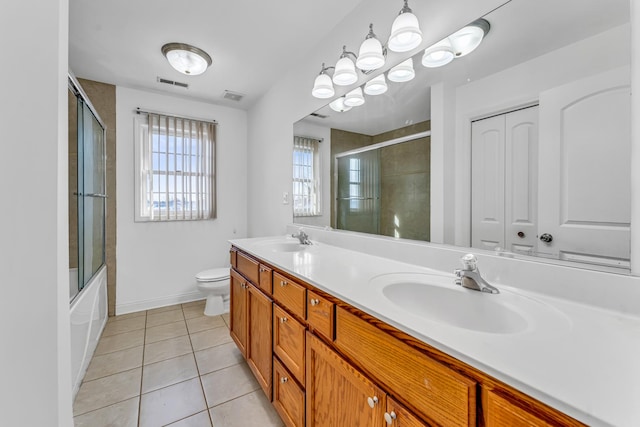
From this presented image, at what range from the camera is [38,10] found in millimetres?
601

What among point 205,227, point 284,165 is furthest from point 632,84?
point 205,227

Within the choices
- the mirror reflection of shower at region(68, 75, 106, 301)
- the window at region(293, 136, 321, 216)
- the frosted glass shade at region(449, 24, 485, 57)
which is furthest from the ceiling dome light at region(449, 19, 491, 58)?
the mirror reflection of shower at region(68, 75, 106, 301)

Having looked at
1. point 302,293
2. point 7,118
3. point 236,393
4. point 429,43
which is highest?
point 429,43

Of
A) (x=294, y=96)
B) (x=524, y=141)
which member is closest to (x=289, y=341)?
(x=524, y=141)

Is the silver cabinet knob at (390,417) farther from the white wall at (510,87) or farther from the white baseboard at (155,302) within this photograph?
the white baseboard at (155,302)

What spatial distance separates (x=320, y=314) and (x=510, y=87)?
3.72 feet

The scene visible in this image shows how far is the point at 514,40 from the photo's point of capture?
98 cm

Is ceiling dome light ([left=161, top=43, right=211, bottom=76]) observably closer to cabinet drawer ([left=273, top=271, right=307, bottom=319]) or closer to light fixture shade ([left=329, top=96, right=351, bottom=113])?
light fixture shade ([left=329, top=96, right=351, bottom=113])

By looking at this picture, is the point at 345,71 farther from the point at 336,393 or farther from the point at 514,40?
the point at 336,393

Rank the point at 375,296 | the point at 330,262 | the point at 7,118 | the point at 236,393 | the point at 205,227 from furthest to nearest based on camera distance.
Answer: the point at 205,227, the point at 236,393, the point at 330,262, the point at 375,296, the point at 7,118

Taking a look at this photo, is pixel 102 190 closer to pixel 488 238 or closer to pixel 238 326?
pixel 238 326

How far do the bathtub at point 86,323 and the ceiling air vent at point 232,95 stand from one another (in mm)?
2211

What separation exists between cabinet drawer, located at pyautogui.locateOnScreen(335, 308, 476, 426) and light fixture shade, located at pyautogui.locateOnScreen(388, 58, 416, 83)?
1.25 m

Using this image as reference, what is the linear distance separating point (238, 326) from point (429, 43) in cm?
210
